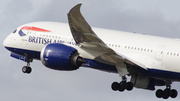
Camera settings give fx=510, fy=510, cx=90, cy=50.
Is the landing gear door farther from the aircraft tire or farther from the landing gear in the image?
the landing gear

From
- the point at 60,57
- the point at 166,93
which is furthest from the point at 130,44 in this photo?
the point at 166,93

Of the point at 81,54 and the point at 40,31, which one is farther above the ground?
the point at 40,31

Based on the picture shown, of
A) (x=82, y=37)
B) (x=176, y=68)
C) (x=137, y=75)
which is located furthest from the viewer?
Answer: (x=137, y=75)

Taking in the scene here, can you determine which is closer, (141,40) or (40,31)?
(141,40)

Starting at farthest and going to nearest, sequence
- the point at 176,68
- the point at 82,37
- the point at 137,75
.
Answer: the point at 137,75 < the point at 176,68 < the point at 82,37

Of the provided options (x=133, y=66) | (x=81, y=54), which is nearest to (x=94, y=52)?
(x=81, y=54)

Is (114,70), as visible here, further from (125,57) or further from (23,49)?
(23,49)

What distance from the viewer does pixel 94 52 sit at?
3881 centimetres

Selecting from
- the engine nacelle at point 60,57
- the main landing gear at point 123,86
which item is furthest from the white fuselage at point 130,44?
the main landing gear at point 123,86

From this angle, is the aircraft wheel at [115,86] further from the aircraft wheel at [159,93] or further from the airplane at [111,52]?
the aircraft wheel at [159,93]

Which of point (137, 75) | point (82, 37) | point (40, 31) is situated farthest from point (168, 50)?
point (40, 31)

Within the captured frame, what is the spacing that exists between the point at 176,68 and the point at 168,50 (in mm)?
1549

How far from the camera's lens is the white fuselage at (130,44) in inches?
1576

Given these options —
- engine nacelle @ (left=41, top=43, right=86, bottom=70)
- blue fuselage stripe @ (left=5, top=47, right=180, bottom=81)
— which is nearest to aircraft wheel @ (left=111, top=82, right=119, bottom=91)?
blue fuselage stripe @ (left=5, top=47, right=180, bottom=81)
